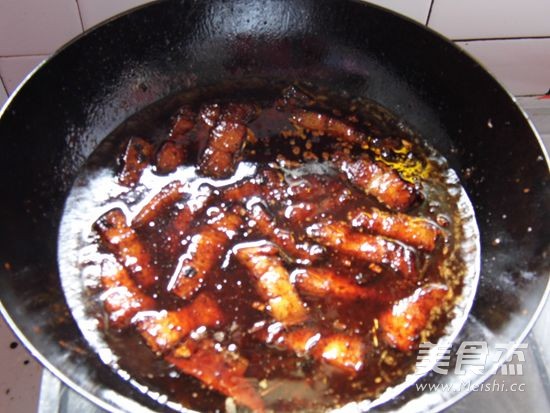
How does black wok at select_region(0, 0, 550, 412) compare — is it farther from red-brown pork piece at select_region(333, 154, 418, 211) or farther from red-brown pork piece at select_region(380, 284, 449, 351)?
red-brown pork piece at select_region(333, 154, 418, 211)

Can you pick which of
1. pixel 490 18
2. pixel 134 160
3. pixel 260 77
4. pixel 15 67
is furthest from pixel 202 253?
pixel 490 18

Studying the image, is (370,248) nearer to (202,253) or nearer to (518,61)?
(202,253)

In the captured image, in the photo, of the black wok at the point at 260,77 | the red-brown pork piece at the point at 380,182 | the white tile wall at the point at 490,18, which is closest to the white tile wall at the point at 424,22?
the white tile wall at the point at 490,18

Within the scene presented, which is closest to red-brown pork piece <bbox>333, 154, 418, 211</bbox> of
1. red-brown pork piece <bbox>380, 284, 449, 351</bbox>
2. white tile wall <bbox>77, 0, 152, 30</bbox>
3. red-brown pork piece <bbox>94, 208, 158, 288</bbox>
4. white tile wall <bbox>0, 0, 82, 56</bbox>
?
red-brown pork piece <bbox>380, 284, 449, 351</bbox>

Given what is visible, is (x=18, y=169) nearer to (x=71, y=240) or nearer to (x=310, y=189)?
(x=71, y=240)

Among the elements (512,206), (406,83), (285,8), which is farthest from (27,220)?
(512,206)

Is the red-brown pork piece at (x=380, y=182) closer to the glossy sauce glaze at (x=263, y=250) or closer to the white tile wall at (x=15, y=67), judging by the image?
the glossy sauce glaze at (x=263, y=250)
